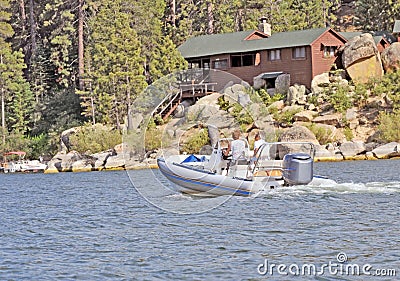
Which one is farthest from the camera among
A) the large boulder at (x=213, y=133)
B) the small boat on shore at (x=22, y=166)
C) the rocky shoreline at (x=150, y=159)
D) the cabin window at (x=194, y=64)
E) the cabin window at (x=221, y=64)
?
the cabin window at (x=194, y=64)

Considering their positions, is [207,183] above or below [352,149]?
below

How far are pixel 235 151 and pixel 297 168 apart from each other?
74.7 inches

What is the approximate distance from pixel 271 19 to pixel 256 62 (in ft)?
30.3

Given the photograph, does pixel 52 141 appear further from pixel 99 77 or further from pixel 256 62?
pixel 256 62

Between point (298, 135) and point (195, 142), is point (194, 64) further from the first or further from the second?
point (195, 142)

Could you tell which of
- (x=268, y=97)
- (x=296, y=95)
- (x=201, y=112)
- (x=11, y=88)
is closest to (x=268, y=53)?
(x=268, y=97)

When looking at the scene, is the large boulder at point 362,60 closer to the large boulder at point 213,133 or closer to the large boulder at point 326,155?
the large boulder at point 326,155

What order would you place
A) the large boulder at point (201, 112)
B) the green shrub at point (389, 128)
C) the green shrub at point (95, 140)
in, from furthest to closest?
the green shrub at point (95, 140) → the large boulder at point (201, 112) → the green shrub at point (389, 128)

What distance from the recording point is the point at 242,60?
5806cm

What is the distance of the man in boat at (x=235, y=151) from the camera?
21.7 m

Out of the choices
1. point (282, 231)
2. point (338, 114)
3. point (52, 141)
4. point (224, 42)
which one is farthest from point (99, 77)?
point (282, 231)

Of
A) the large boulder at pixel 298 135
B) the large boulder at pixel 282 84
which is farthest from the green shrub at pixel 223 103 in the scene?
the large boulder at pixel 298 135

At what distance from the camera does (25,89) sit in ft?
207

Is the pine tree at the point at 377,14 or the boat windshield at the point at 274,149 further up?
the pine tree at the point at 377,14
